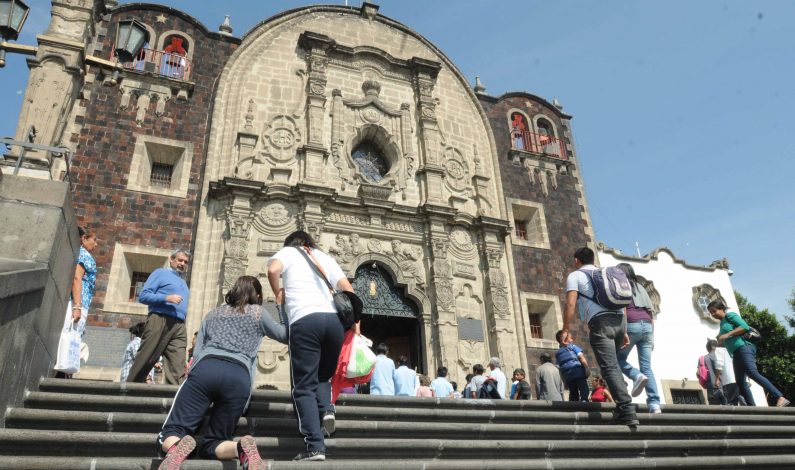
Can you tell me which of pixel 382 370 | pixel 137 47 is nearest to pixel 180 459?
pixel 382 370

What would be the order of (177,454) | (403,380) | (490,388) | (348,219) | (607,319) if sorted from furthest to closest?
(348,219) → (403,380) → (490,388) → (607,319) → (177,454)

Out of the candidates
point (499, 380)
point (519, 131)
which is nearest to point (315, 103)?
point (519, 131)

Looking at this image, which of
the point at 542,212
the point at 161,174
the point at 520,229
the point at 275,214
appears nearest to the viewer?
the point at 275,214

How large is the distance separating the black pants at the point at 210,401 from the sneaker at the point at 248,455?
0.22 meters

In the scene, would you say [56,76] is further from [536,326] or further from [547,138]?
[547,138]

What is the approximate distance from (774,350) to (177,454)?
31655 mm

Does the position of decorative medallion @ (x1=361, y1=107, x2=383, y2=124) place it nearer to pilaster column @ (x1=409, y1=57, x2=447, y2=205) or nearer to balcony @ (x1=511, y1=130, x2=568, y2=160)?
pilaster column @ (x1=409, y1=57, x2=447, y2=205)

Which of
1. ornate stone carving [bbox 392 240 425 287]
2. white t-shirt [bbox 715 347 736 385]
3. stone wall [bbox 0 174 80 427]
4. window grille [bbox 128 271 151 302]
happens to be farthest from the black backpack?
window grille [bbox 128 271 151 302]

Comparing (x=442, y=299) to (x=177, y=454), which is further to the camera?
(x=442, y=299)

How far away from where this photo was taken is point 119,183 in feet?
41.5

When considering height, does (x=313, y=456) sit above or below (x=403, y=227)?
below

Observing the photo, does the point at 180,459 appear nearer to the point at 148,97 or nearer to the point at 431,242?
the point at 431,242

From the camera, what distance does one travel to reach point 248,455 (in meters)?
3.60

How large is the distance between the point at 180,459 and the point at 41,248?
2.44 m
